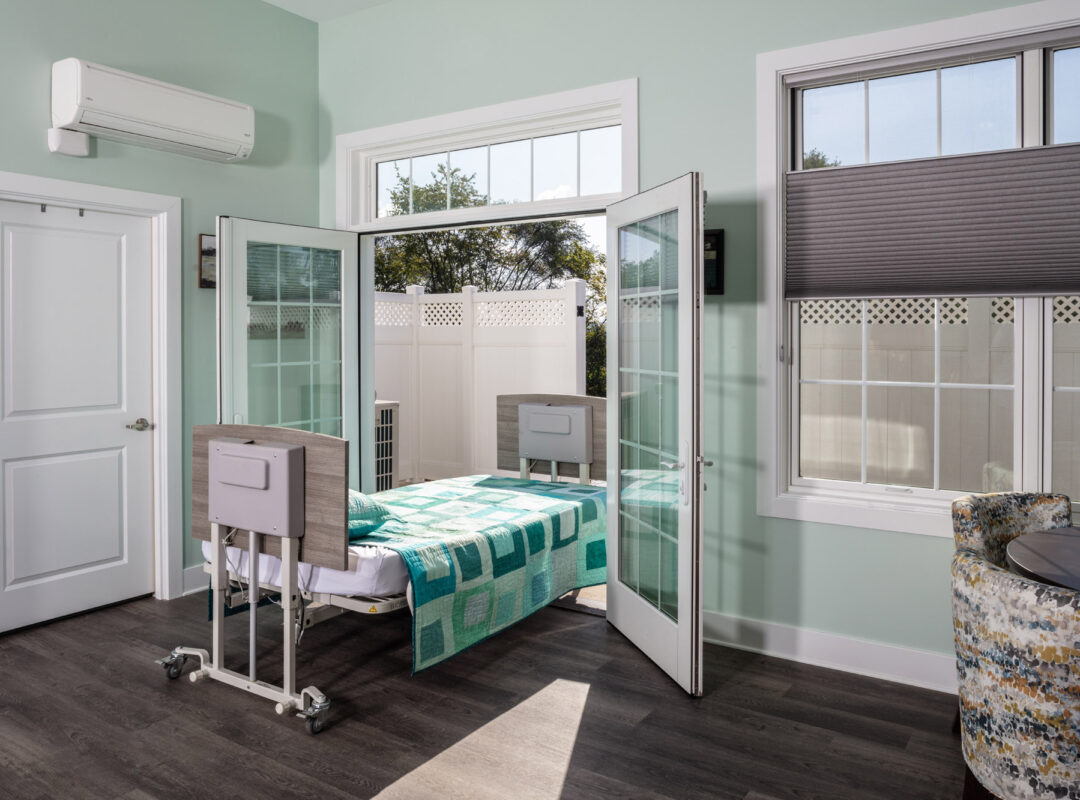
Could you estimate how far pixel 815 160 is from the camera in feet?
11.4

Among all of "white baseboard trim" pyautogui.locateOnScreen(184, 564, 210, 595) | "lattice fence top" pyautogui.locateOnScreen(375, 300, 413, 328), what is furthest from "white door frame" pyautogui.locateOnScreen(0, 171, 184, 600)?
"lattice fence top" pyautogui.locateOnScreen(375, 300, 413, 328)

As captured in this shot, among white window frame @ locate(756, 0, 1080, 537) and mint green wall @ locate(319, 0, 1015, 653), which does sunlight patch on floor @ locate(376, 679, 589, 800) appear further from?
white window frame @ locate(756, 0, 1080, 537)

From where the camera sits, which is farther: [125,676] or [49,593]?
[49,593]

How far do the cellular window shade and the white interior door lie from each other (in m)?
3.24

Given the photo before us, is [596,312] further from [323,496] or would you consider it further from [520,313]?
[323,496]

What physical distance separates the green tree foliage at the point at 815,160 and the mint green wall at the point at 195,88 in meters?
2.97

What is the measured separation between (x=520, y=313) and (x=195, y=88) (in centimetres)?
361

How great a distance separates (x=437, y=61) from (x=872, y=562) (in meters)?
3.35

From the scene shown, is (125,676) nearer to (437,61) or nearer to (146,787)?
(146,787)

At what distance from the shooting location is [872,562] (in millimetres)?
3307

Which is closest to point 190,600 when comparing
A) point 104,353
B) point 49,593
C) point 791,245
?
point 49,593

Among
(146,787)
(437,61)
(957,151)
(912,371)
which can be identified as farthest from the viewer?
(437,61)

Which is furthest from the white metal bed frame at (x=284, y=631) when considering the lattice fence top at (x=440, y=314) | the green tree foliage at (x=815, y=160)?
the lattice fence top at (x=440, y=314)

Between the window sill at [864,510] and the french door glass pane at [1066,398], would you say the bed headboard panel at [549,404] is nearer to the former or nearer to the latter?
the window sill at [864,510]
